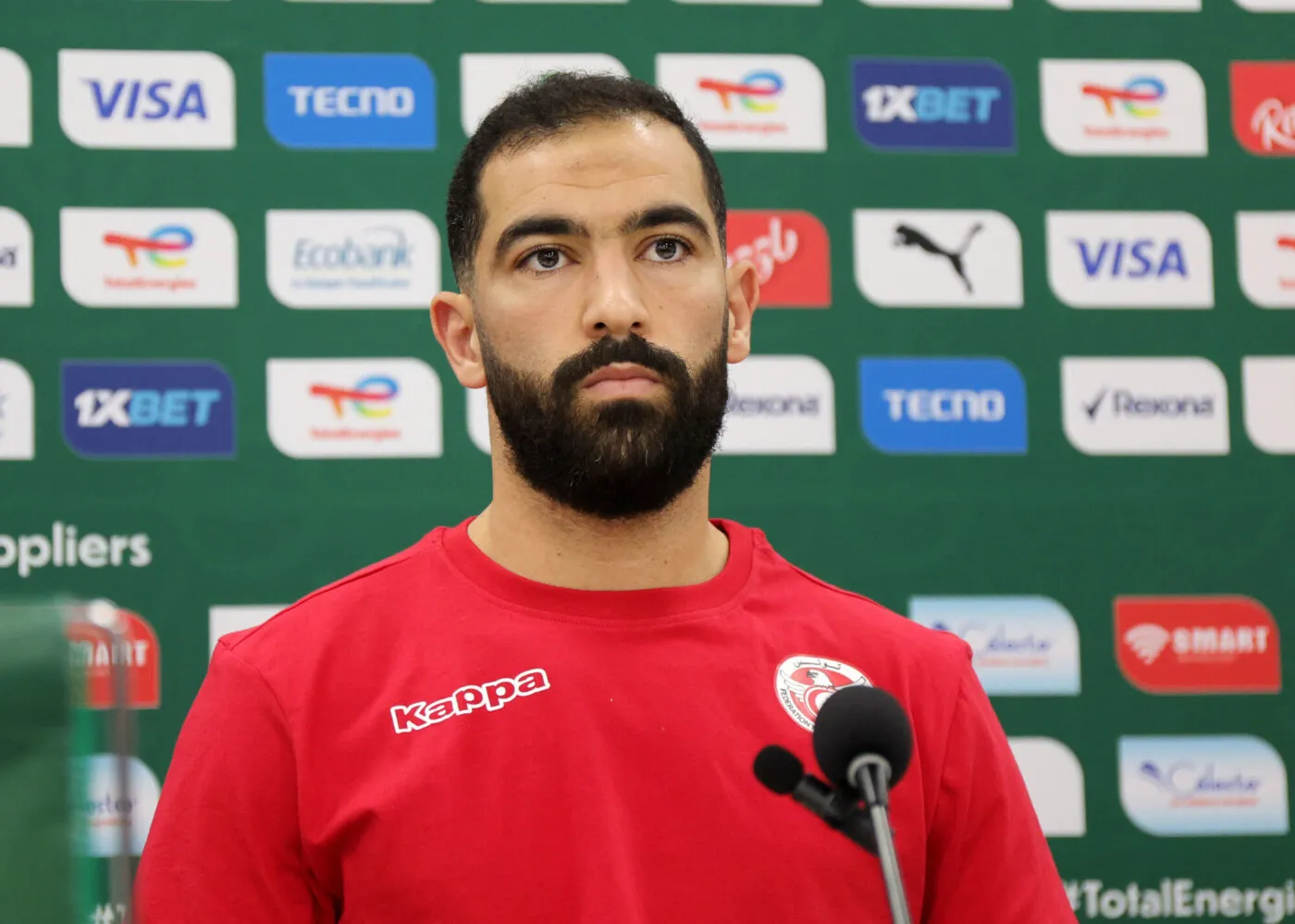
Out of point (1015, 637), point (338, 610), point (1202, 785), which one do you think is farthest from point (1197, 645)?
point (338, 610)

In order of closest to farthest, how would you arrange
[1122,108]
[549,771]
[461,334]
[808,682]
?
[549,771] → [808,682] → [461,334] → [1122,108]

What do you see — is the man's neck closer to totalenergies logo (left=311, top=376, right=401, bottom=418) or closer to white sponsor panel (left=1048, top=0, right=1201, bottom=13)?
totalenergies logo (left=311, top=376, right=401, bottom=418)

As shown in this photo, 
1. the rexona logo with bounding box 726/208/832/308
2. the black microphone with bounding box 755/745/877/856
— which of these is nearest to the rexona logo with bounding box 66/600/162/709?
the black microphone with bounding box 755/745/877/856

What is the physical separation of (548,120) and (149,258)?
143 centimetres

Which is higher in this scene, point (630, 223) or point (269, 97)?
point (269, 97)

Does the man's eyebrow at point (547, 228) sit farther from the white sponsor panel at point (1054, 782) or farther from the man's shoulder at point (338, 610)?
the white sponsor panel at point (1054, 782)

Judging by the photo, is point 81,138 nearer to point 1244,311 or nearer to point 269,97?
point 269,97

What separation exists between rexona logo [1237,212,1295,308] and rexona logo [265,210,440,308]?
1.70 meters

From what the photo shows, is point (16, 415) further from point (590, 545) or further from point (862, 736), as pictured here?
point (862, 736)

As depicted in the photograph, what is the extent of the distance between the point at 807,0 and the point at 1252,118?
0.99 m

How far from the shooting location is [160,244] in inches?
106

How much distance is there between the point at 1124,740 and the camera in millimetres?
2775

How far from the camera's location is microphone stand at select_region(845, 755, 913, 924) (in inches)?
35.0

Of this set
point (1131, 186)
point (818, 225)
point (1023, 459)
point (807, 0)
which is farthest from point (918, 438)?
point (807, 0)
